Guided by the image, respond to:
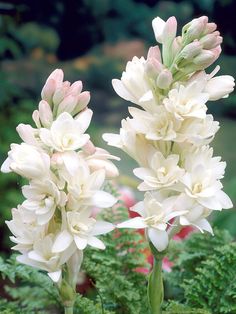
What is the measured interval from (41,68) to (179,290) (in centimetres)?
275

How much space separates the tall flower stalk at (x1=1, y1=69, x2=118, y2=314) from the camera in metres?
0.75

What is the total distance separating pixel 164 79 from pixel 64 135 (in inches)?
4.5

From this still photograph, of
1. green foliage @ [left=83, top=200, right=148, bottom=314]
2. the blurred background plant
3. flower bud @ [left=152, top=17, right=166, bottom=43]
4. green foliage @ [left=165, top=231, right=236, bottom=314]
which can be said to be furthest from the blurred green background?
flower bud @ [left=152, top=17, right=166, bottom=43]

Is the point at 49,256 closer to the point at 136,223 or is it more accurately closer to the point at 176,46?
the point at 136,223

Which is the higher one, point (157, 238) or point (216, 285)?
point (157, 238)

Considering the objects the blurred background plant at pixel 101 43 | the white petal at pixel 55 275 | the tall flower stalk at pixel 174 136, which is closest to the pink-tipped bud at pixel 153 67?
the tall flower stalk at pixel 174 136

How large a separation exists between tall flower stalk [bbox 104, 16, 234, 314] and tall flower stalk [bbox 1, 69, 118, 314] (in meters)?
0.04

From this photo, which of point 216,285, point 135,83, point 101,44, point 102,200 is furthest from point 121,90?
point 101,44

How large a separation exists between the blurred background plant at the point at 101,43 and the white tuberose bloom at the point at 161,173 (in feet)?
8.47

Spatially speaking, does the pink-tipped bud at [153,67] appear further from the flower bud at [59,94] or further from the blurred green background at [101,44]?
the blurred green background at [101,44]

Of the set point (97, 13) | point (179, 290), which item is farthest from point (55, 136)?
point (97, 13)

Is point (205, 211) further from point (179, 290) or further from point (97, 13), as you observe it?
point (97, 13)

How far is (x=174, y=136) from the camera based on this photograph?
0.77 m

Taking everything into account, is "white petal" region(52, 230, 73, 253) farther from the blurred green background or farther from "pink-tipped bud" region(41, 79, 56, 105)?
the blurred green background
